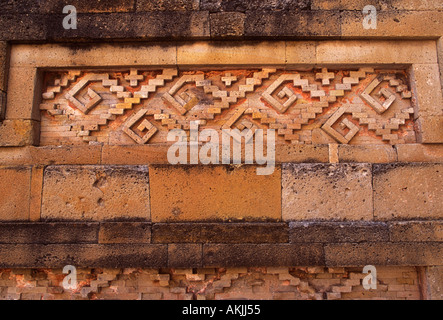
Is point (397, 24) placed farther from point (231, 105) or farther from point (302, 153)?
point (231, 105)

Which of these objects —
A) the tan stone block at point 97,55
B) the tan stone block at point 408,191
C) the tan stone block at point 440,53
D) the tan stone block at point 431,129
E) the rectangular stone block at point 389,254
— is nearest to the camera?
the rectangular stone block at point 389,254

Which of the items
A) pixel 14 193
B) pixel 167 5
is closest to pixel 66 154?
pixel 14 193

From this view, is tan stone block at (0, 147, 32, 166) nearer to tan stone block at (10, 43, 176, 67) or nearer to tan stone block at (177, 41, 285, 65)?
tan stone block at (10, 43, 176, 67)

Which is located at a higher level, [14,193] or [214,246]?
[14,193]

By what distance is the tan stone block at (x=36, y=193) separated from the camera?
3.27 metres

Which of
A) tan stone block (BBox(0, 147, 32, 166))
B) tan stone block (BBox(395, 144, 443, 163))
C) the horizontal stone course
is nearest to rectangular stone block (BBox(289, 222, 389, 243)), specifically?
the horizontal stone course

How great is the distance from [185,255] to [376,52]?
306cm

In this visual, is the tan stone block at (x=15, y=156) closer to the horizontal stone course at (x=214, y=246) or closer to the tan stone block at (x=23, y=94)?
the tan stone block at (x=23, y=94)

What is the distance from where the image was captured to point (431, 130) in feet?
10.9

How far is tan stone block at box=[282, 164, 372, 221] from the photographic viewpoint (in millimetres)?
3201

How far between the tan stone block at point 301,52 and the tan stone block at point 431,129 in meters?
1.35

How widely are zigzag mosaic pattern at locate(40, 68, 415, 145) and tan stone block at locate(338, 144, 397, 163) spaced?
142 millimetres

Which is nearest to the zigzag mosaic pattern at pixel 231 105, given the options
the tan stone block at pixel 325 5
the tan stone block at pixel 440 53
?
the tan stone block at pixel 440 53

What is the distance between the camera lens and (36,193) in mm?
3289
